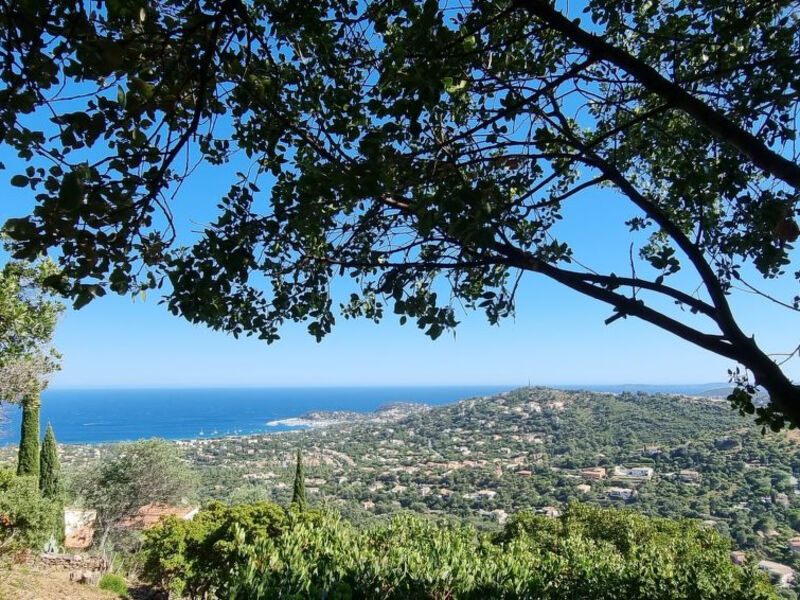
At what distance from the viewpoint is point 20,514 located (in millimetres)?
7391

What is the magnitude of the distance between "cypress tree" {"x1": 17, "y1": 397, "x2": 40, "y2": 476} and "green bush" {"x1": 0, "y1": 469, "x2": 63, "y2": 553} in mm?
7667

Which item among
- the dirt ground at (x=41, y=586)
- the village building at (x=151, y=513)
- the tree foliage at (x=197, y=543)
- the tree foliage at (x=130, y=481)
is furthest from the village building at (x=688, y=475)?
the dirt ground at (x=41, y=586)

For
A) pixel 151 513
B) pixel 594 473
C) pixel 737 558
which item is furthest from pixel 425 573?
pixel 594 473

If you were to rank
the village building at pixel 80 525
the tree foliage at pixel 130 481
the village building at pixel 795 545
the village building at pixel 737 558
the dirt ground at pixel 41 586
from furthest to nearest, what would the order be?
1. the tree foliage at pixel 130 481
2. the village building at pixel 80 525
3. the village building at pixel 795 545
4. the village building at pixel 737 558
5. the dirt ground at pixel 41 586

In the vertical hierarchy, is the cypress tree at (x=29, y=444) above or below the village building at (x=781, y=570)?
above

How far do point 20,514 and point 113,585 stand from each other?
8.75 feet

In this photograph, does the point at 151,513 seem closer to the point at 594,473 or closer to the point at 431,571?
the point at 431,571

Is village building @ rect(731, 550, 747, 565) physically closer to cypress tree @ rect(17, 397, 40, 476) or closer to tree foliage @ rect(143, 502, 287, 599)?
tree foliage @ rect(143, 502, 287, 599)

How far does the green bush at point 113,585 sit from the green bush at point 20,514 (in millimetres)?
1472

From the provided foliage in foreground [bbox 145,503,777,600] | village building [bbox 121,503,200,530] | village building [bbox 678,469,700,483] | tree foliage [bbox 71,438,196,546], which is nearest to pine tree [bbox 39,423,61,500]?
tree foliage [bbox 71,438,196,546]

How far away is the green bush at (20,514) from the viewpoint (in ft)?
23.9

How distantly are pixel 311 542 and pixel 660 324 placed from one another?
3.70 metres

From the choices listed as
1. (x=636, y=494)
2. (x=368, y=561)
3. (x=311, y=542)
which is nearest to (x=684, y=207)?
(x=368, y=561)

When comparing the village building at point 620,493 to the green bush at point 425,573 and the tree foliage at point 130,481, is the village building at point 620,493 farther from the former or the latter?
the green bush at point 425,573
